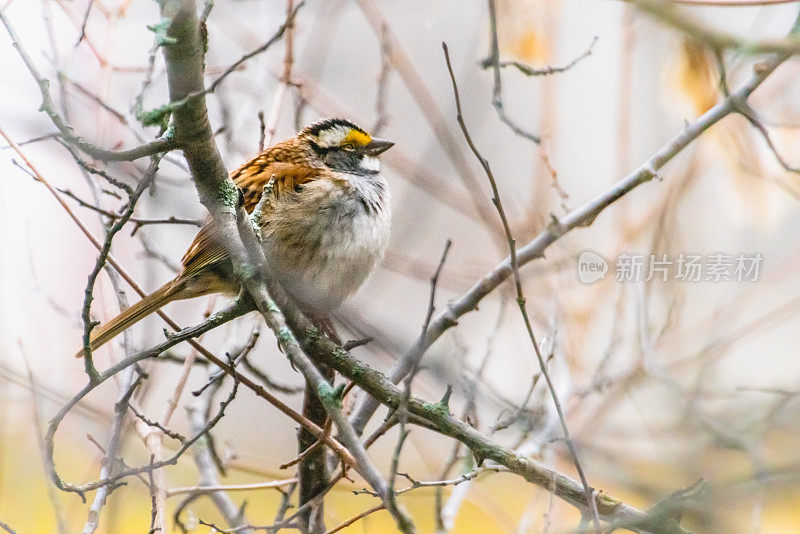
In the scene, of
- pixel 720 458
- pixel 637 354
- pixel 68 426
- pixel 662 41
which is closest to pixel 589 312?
pixel 637 354

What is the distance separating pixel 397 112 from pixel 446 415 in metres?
4.19

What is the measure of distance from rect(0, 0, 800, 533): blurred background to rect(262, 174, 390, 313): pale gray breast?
0.14 meters

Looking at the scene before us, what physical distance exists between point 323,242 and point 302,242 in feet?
0.32

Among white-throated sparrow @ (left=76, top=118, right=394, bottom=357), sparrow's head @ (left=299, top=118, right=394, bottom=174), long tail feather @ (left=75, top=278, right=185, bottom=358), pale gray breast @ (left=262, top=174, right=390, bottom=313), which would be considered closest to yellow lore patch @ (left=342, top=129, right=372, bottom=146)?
sparrow's head @ (left=299, top=118, right=394, bottom=174)

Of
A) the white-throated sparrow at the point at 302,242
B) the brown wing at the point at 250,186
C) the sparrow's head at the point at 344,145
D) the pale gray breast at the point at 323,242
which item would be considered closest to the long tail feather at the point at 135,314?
the white-throated sparrow at the point at 302,242

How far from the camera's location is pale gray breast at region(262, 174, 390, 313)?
12.1 ft

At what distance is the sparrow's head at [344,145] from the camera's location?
4258 mm

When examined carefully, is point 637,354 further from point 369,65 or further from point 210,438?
point 369,65

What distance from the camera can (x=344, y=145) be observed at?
14.1 feet

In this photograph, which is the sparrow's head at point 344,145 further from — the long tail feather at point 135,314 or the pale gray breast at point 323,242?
the long tail feather at point 135,314

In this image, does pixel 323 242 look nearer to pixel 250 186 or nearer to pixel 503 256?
pixel 250 186

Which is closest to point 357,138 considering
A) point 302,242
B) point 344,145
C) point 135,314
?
point 344,145

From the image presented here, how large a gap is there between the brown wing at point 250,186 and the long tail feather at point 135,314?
10cm

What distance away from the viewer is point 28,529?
407 cm
